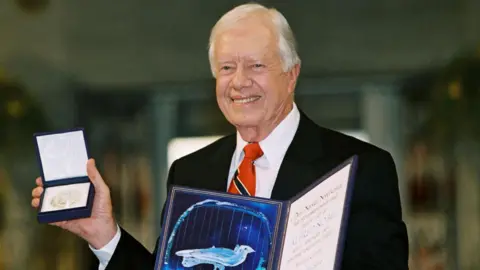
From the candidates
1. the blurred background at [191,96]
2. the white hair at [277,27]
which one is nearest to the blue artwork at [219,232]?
the white hair at [277,27]

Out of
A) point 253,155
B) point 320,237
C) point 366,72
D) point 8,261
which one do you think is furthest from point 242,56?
point 8,261

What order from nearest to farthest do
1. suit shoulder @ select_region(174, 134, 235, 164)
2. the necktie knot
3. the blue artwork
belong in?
the blue artwork
the necktie knot
suit shoulder @ select_region(174, 134, 235, 164)

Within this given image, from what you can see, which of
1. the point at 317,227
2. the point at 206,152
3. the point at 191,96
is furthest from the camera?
the point at 191,96

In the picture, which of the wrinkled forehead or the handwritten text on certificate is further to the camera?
the wrinkled forehead

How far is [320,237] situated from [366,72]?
224 centimetres

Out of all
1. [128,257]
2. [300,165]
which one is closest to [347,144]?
[300,165]

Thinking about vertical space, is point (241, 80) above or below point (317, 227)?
above

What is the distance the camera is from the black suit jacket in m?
1.67

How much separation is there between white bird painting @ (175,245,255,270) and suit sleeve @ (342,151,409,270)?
22cm

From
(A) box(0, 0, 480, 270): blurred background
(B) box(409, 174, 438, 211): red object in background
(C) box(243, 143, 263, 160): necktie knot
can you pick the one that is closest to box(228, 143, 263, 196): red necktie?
(C) box(243, 143, 263, 160): necktie knot

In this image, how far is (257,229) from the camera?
1.61 metres

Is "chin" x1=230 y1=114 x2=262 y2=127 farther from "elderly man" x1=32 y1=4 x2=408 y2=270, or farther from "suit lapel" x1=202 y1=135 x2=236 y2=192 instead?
"suit lapel" x1=202 y1=135 x2=236 y2=192

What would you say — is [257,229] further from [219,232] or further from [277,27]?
[277,27]

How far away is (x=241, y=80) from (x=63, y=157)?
45 cm
